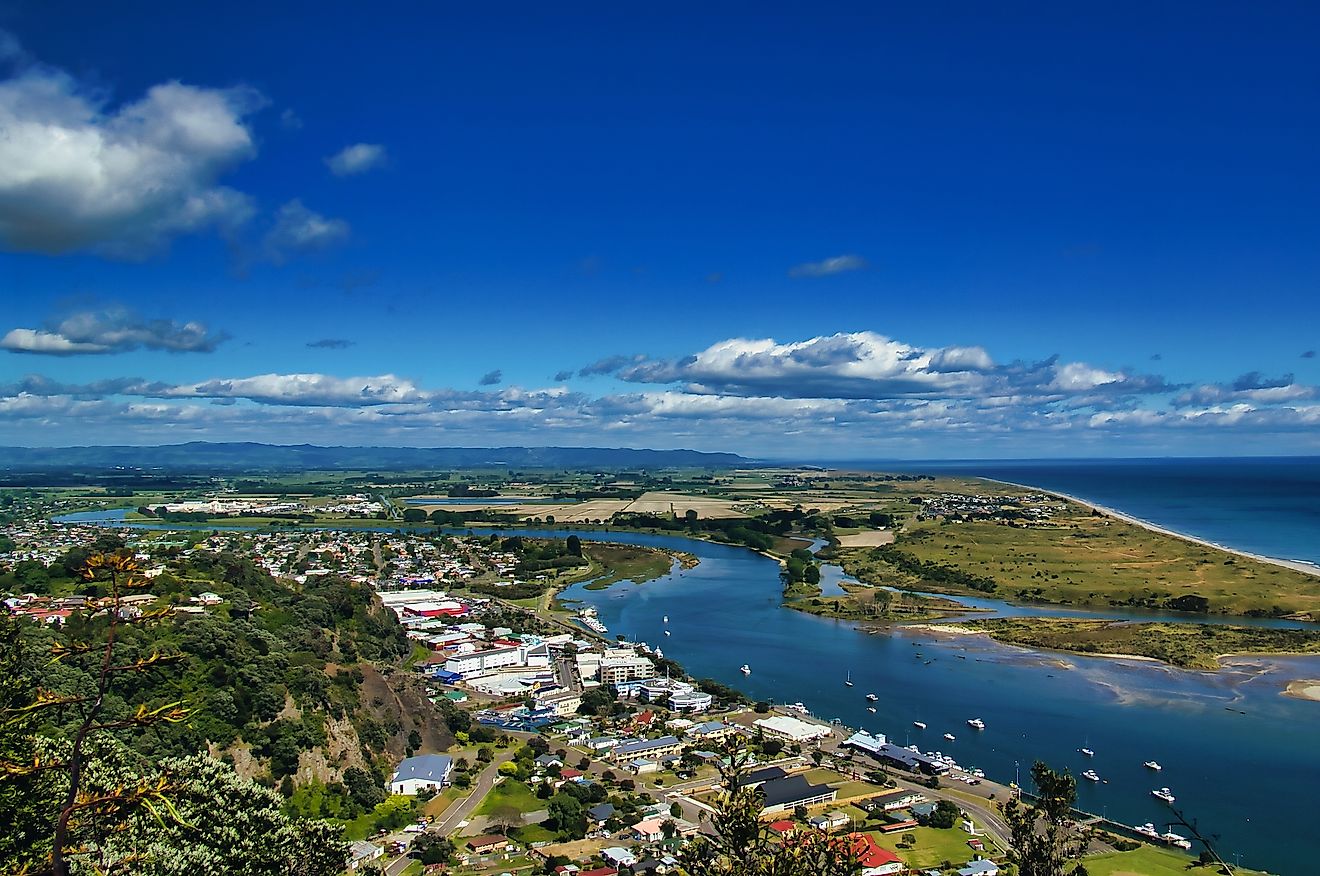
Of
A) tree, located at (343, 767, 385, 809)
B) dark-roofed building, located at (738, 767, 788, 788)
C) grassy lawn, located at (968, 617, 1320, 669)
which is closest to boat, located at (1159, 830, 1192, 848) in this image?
dark-roofed building, located at (738, 767, 788, 788)

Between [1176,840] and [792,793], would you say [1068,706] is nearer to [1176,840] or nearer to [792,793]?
[1176,840]

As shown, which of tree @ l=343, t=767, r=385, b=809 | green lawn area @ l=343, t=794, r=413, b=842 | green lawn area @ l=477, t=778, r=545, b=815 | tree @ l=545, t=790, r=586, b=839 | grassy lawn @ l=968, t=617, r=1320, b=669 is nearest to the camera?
green lawn area @ l=343, t=794, r=413, b=842

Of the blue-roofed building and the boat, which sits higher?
the blue-roofed building

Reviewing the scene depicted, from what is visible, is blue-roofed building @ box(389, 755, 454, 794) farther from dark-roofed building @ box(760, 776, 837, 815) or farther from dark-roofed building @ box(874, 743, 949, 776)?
dark-roofed building @ box(874, 743, 949, 776)

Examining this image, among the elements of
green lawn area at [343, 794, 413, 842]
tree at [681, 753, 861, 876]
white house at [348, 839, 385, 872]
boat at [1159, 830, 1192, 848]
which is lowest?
boat at [1159, 830, 1192, 848]

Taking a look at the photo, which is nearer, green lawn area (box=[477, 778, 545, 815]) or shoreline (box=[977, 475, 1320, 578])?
green lawn area (box=[477, 778, 545, 815])

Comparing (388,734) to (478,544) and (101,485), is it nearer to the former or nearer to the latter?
(478,544)

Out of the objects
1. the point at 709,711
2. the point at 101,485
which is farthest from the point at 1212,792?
the point at 101,485
